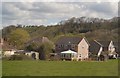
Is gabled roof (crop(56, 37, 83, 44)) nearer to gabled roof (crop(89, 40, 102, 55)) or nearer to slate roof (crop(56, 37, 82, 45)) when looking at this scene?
slate roof (crop(56, 37, 82, 45))

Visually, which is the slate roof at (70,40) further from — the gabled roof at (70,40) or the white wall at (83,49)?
the white wall at (83,49)

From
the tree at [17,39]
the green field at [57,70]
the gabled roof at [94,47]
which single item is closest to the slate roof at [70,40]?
the gabled roof at [94,47]

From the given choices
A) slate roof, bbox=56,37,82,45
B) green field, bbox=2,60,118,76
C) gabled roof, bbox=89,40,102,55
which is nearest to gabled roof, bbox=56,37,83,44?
slate roof, bbox=56,37,82,45

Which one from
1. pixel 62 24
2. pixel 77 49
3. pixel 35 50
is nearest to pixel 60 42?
pixel 77 49

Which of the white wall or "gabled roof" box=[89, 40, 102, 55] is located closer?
the white wall

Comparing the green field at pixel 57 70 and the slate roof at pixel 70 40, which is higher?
the slate roof at pixel 70 40

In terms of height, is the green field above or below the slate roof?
below

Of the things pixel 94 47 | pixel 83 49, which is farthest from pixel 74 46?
pixel 94 47

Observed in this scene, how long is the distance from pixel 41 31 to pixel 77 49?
202 feet

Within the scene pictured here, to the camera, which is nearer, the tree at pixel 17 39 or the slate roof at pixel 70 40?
the slate roof at pixel 70 40

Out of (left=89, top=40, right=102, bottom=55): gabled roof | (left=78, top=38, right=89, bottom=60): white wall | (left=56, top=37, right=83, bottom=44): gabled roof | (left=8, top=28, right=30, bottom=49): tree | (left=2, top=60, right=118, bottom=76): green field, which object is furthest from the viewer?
(left=89, top=40, right=102, bottom=55): gabled roof

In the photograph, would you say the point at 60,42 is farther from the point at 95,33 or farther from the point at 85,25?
the point at 85,25

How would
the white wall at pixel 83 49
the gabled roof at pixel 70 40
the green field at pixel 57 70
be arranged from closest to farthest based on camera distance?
1. the green field at pixel 57 70
2. the white wall at pixel 83 49
3. the gabled roof at pixel 70 40

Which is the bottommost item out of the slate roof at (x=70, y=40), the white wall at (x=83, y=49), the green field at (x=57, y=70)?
the green field at (x=57, y=70)
